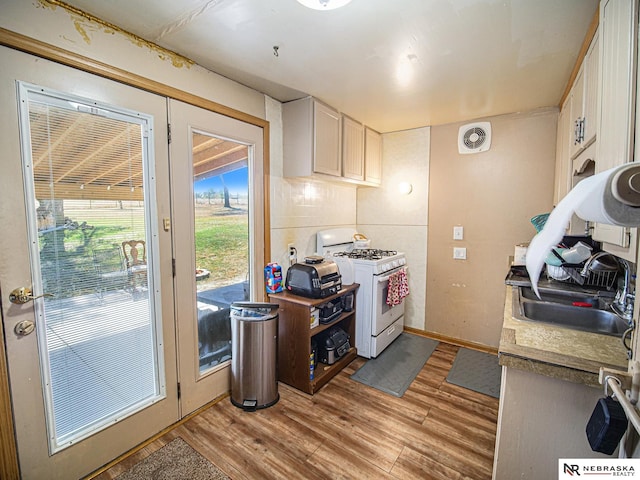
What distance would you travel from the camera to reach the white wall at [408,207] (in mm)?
3299

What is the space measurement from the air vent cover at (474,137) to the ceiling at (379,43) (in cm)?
45

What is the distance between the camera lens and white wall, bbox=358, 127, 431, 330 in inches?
130

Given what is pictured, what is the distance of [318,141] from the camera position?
2.53 metres

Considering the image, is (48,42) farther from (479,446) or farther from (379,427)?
(479,446)

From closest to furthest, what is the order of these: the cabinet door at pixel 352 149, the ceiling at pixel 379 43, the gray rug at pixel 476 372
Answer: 1. the ceiling at pixel 379 43
2. the gray rug at pixel 476 372
3. the cabinet door at pixel 352 149

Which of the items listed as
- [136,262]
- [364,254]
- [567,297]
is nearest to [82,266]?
[136,262]

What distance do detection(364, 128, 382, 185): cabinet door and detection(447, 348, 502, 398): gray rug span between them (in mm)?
2069

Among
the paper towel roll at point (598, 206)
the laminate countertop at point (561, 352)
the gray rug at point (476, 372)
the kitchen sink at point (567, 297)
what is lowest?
the gray rug at point (476, 372)

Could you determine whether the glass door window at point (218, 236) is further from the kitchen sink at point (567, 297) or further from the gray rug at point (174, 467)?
the kitchen sink at point (567, 297)

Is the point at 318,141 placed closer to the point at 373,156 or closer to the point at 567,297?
the point at 373,156

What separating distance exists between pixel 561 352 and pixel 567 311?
74cm

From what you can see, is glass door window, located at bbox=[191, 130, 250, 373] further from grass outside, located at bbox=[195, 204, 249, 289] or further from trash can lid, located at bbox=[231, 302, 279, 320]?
trash can lid, located at bbox=[231, 302, 279, 320]

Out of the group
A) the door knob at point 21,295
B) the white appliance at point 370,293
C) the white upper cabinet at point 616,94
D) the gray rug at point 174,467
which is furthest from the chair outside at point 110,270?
the white upper cabinet at point 616,94

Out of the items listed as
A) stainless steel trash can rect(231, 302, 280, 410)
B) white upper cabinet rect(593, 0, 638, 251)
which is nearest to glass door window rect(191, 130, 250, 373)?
stainless steel trash can rect(231, 302, 280, 410)
